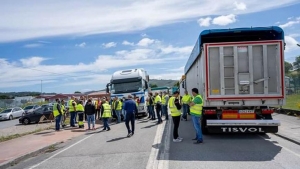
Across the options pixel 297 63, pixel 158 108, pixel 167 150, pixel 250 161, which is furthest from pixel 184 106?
pixel 297 63

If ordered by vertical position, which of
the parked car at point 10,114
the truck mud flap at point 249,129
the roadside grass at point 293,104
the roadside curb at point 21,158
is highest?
the roadside grass at point 293,104

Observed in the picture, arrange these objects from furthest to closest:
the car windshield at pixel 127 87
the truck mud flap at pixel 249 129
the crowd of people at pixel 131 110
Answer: the car windshield at pixel 127 87, the truck mud flap at pixel 249 129, the crowd of people at pixel 131 110

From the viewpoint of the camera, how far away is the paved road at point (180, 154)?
745 cm

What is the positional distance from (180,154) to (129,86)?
14192mm

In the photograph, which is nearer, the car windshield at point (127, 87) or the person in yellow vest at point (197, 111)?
the person in yellow vest at point (197, 111)

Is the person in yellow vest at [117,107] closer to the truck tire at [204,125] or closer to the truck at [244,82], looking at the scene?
the truck tire at [204,125]

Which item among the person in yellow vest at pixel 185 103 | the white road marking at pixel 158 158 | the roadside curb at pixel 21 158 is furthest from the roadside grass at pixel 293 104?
the roadside curb at pixel 21 158

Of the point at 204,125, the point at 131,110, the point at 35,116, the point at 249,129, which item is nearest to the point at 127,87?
Answer: the point at 35,116

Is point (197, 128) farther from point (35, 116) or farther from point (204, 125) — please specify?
point (35, 116)

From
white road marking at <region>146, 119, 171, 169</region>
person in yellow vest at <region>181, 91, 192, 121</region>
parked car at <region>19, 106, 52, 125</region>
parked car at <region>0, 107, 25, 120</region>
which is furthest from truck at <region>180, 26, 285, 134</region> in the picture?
parked car at <region>0, 107, 25, 120</region>

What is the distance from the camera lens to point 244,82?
34.0ft

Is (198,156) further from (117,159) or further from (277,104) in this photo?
(277,104)

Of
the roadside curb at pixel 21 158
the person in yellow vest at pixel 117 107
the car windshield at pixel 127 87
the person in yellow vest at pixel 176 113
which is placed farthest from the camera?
the car windshield at pixel 127 87

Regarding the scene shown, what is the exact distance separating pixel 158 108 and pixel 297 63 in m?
24.1
